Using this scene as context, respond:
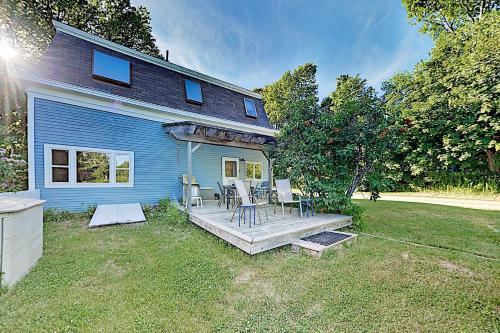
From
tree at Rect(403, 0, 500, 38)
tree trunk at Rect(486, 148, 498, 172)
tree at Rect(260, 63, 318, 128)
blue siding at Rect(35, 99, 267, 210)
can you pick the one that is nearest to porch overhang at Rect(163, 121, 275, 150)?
blue siding at Rect(35, 99, 267, 210)

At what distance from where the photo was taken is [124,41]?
13.7 metres

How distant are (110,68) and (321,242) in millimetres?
8311

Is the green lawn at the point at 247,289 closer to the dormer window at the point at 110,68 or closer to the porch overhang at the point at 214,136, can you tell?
the porch overhang at the point at 214,136

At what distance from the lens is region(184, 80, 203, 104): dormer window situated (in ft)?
29.6

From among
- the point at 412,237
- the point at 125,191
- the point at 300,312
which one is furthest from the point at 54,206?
the point at 412,237

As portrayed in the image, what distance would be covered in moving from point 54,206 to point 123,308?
18.4ft

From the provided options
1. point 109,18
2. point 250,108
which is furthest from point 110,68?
point 109,18

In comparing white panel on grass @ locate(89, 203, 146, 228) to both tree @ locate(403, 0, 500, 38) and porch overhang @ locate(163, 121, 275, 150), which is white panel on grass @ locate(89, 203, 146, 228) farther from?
tree @ locate(403, 0, 500, 38)

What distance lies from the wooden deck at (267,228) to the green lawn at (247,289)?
211mm

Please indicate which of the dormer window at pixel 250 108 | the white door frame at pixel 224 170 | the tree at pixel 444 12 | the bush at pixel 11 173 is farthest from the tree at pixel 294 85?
the bush at pixel 11 173

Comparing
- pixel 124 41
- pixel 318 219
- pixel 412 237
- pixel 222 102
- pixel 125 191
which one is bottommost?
pixel 412 237

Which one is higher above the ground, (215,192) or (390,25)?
(390,25)

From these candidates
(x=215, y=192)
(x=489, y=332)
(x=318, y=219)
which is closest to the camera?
(x=489, y=332)

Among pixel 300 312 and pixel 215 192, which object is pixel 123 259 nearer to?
pixel 300 312
